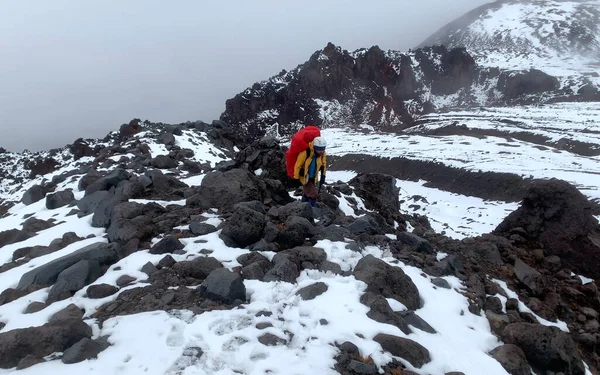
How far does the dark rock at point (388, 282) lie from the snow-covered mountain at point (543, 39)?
279ft

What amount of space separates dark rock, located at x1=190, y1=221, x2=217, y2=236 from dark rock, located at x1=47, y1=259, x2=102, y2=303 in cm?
177

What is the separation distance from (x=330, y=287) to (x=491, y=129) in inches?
1809

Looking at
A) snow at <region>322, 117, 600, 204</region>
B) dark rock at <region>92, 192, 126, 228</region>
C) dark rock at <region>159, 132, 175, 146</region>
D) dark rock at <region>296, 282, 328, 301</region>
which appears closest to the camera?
dark rock at <region>296, 282, 328, 301</region>

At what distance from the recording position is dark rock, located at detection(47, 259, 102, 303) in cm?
544

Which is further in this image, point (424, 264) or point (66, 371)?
point (424, 264)

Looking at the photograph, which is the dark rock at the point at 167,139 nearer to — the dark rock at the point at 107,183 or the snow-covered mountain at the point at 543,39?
the dark rock at the point at 107,183

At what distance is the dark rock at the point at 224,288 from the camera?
17.0 feet

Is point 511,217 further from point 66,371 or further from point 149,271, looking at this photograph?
point 66,371

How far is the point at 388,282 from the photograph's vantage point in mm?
→ 5750

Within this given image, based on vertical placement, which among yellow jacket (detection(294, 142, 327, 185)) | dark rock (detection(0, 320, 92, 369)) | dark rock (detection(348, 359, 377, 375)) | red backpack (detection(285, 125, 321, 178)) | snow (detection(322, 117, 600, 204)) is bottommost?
snow (detection(322, 117, 600, 204))

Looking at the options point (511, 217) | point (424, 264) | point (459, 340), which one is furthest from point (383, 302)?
point (511, 217)

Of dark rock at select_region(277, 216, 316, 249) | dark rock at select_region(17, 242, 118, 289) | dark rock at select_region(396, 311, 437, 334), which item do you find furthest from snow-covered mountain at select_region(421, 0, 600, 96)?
dark rock at select_region(17, 242, 118, 289)

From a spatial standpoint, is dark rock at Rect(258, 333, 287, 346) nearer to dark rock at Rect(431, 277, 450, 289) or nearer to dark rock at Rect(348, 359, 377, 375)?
dark rock at Rect(348, 359, 377, 375)

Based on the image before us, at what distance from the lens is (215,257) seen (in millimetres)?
6391
